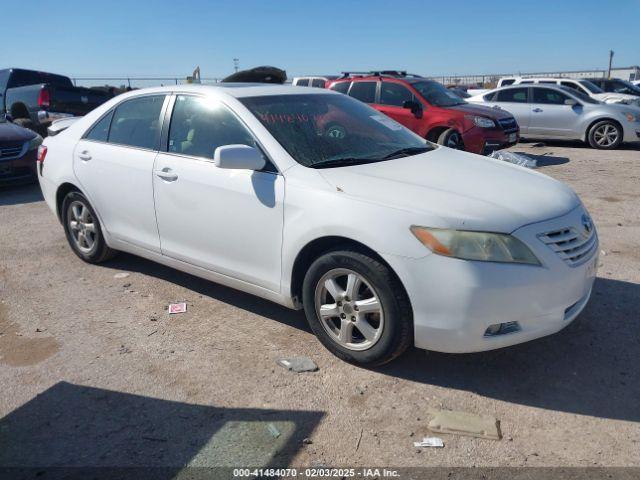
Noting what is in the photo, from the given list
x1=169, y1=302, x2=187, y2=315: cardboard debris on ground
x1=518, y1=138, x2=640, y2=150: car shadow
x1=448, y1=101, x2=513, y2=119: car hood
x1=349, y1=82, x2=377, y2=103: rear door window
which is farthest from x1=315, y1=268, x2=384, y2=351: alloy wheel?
x1=518, y1=138, x2=640, y2=150: car shadow

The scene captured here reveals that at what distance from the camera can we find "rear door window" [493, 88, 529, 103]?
13.4 m

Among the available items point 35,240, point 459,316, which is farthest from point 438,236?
point 35,240

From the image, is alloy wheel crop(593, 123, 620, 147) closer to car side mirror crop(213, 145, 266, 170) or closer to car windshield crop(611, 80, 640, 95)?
car windshield crop(611, 80, 640, 95)

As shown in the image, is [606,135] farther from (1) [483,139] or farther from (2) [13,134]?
(2) [13,134]

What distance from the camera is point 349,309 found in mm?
3285

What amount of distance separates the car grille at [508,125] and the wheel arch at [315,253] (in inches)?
320

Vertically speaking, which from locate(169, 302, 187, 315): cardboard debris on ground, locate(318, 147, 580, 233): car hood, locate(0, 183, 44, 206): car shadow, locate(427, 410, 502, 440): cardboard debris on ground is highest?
locate(318, 147, 580, 233): car hood

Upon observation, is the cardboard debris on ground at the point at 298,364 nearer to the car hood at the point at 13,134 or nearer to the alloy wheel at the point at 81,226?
the alloy wheel at the point at 81,226

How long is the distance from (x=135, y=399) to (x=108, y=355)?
2.01 feet

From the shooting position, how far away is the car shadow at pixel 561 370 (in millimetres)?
3014

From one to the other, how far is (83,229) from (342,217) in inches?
121

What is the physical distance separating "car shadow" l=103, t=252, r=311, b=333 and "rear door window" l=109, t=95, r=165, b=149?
3.92 feet

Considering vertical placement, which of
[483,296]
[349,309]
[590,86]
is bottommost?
[349,309]

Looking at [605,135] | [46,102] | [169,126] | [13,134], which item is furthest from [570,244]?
[46,102]
